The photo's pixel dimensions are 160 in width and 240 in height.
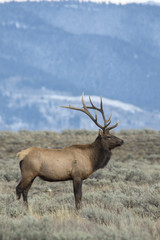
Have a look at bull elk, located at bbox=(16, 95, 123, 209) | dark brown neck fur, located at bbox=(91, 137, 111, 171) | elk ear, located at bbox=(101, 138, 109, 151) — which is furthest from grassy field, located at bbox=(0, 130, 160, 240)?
elk ear, located at bbox=(101, 138, 109, 151)

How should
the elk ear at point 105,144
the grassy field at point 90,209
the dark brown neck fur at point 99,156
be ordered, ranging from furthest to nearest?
the elk ear at point 105,144
the dark brown neck fur at point 99,156
the grassy field at point 90,209

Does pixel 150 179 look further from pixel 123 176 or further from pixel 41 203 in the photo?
pixel 41 203

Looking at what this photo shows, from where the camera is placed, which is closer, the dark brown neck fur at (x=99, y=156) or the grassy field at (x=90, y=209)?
the grassy field at (x=90, y=209)

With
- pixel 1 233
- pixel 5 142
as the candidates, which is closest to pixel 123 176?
pixel 1 233

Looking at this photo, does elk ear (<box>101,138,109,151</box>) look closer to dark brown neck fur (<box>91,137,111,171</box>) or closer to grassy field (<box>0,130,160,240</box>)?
dark brown neck fur (<box>91,137,111,171</box>)

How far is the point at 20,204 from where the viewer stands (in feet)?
32.4

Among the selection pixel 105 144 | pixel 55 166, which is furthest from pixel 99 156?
pixel 55 166

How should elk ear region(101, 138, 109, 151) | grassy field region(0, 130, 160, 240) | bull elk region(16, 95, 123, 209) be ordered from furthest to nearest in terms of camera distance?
elk ear region(101, 138, 109, 151) → bull elk region(16, 95, 123, 209) → grassy field region(0, 130, 160, 240)

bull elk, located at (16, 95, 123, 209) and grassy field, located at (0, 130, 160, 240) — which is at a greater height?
bull elk, located at (16, 95, 123, 209)

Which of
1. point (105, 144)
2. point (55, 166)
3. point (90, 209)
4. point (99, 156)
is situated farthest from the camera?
point (105, 144)

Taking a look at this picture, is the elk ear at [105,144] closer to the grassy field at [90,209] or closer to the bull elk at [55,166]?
the bull elk at [55,166]

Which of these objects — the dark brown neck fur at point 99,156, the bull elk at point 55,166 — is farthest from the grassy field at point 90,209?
the dark brown neck fur at point 99,156

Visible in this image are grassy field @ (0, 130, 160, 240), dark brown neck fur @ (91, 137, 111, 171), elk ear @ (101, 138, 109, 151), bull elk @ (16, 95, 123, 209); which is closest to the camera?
grassy field @ (0, 130, 160, 240)

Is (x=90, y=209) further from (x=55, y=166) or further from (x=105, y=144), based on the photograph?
(x=105, y=144)
